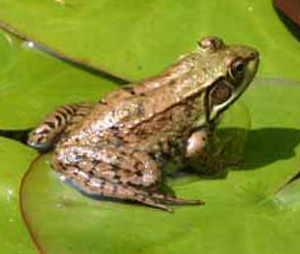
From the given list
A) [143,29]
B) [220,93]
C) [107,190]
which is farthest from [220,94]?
[107,190]

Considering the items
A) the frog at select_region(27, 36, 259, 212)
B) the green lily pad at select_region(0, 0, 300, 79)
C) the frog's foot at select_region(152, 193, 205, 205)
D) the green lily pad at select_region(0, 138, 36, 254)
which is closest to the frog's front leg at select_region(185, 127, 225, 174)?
the frog at select_region(27, 36, 259, 212)

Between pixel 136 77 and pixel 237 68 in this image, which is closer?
pixel 237 68

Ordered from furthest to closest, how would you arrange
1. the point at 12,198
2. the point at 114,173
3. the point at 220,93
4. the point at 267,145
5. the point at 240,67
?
the point at 220,93, the point at 240,67, the point at 267,145, the point at 114,173, the point at 12,198

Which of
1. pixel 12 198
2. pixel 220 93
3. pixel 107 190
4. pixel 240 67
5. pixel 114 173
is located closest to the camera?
pixel 12 198

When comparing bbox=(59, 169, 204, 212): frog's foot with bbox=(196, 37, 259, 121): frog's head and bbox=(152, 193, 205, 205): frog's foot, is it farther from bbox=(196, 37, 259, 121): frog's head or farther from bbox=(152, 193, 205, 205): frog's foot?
bbox=(196, 37, 259, 121): frog's head

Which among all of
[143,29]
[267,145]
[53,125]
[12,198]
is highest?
[143,29]

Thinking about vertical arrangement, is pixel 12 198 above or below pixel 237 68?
below

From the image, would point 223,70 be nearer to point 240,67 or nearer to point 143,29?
point 240,67
